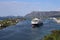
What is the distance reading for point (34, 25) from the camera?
81125mm

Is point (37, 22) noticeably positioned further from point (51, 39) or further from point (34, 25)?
point (51, 39)

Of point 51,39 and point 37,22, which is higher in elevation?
point 51,39

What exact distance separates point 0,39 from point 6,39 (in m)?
1.54

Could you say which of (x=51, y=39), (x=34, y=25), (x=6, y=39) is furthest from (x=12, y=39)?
(x=34, y=25)

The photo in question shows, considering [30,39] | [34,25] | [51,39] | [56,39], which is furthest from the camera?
[34,25]

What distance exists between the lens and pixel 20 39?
4569cm

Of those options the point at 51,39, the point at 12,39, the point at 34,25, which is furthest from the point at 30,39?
the point at 34,25

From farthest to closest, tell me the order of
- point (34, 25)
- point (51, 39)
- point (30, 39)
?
1. point (34, 25)
2. point (30, 39)
3. point (51, 39)

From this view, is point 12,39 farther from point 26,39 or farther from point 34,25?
point 34,25

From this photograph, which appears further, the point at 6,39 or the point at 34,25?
the point at 34,25

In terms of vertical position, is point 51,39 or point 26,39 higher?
point 51,39

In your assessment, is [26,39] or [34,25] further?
[34,25]

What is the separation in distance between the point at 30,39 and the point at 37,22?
36.8 meters

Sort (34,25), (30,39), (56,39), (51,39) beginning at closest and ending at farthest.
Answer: (56,39)
(51,39)
(30,39)
(34,25)
